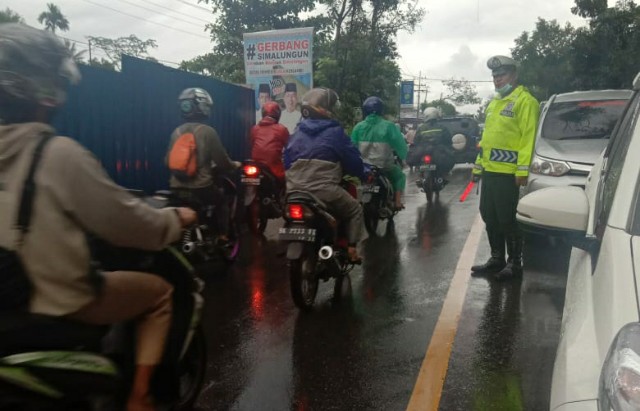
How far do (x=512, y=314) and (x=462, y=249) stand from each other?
2.40 m

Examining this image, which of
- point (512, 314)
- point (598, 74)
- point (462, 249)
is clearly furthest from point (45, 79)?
point (598, 74)

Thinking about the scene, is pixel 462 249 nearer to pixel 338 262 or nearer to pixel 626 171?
pixel 338 262

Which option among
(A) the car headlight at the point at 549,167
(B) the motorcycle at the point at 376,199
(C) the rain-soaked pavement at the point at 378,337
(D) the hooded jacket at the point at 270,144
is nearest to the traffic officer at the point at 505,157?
(C) the rain-soaked pavement at the point at 378,337

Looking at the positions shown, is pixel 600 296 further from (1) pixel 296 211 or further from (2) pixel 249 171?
(2) pixel 249 171

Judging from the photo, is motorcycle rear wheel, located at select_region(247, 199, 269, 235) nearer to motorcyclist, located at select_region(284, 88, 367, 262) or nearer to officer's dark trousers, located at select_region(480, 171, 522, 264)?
motorcyclist, located at select_region(284, 88, 367, 262)

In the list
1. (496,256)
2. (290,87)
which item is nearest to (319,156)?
(496,256)

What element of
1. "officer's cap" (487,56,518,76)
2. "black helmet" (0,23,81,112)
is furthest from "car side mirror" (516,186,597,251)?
"officer's cap" (487,56,518,76)

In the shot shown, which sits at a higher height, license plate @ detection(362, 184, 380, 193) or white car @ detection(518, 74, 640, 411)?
white car @ detection(518, 74, 640, 411)

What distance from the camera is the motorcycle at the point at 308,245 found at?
4582mm

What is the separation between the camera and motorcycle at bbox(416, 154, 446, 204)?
10961mm

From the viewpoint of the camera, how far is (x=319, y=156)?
4.84 metres

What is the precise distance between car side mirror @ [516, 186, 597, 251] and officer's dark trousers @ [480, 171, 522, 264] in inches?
115

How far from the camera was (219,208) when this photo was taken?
6.05 m

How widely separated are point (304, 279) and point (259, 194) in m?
3.11
